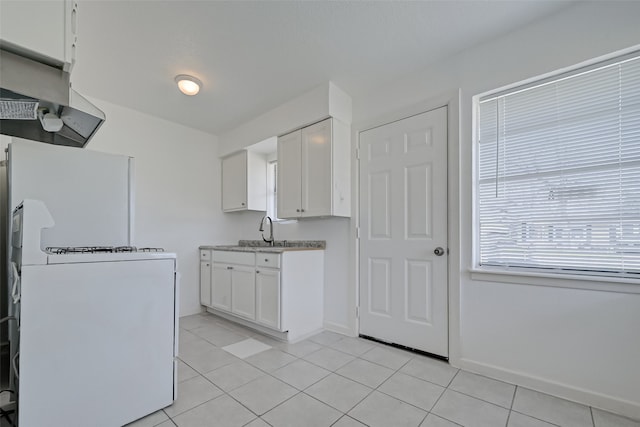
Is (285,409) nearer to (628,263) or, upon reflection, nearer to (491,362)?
(491,362)

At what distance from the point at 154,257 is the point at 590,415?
2589mm

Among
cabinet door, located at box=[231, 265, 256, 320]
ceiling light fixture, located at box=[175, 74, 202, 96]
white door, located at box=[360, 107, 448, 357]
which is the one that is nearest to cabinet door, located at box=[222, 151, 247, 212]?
Result: cabinet door, located at box=[231, 265, 256, 320]

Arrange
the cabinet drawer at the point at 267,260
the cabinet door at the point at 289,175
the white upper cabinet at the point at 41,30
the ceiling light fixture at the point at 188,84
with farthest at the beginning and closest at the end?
the cabinet door at the point at 289,175 → the cabinet drawer at the point at 267,260 → the ceiling light fixture at the point at 188,84 → the white upper cabinet at the point at 41,30

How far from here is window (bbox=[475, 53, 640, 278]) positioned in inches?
65.3

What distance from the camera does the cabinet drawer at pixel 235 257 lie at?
9.71 ft

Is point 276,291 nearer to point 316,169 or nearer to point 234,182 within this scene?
point 316,169

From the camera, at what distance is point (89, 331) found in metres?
1.36

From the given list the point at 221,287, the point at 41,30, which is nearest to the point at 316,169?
the point at 221,287

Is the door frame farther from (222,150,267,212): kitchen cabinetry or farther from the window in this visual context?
(222,150,267,212): kitchen cabinetry

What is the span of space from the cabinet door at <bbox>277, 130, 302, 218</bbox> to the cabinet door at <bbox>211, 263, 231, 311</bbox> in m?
0.94

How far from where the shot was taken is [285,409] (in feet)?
5.34

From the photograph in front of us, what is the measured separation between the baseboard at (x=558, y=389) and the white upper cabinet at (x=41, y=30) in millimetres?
2962

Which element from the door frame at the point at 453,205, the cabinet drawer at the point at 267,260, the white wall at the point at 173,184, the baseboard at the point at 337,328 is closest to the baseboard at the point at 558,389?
the door frame at the point at 453,205

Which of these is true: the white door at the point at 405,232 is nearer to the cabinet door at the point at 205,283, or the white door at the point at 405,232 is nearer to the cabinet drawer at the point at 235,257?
the cabinet drawer at the point at 235,257
